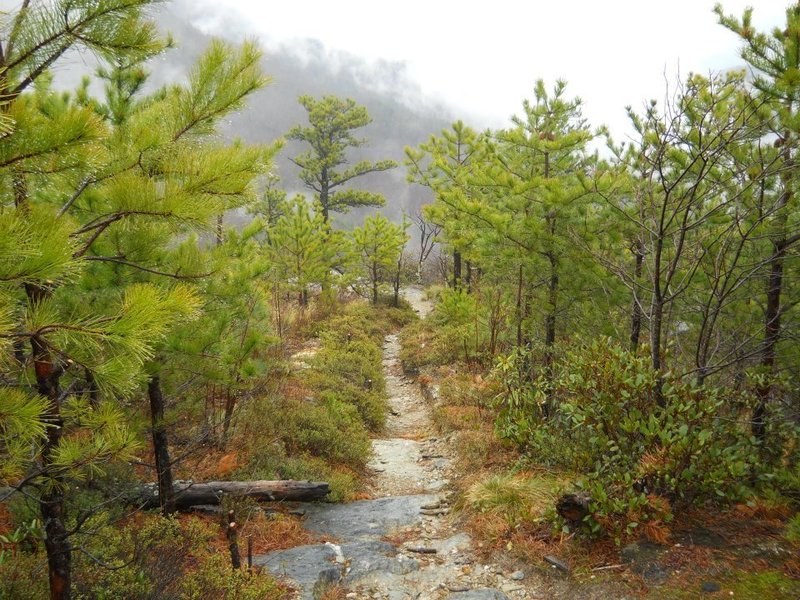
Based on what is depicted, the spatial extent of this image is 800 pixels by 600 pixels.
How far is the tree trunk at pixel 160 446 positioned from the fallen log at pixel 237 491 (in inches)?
4.1

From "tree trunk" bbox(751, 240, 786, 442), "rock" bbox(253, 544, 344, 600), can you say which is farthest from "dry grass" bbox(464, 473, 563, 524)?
"tree trunk" bbox(751, 240, 786, 442)

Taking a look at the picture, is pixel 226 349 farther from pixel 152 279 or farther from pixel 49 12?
pixel 49 12

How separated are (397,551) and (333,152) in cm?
2236

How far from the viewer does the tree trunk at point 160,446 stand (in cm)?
443

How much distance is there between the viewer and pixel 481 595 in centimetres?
386

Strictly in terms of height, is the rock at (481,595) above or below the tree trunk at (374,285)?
below

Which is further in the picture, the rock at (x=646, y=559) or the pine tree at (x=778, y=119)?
the pine tree at (x=778, y=119)

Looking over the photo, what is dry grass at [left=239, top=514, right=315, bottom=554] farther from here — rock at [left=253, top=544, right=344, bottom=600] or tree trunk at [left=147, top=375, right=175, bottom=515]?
tree trunk at [left=147, top=375, right=175, bottom=515]

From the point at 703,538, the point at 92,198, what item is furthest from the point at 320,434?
the point at 703,538

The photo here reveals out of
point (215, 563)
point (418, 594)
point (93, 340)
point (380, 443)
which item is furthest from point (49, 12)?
point (380, 443)

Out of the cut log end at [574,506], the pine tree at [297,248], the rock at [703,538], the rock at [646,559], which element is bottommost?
the rock at [646,559]

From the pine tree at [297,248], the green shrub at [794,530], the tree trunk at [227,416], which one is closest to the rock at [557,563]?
the green shrub at [794,530]

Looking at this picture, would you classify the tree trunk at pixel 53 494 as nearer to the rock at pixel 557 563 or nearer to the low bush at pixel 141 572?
the low bush at pixel 141 572

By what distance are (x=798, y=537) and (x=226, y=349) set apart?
489 centimetres
